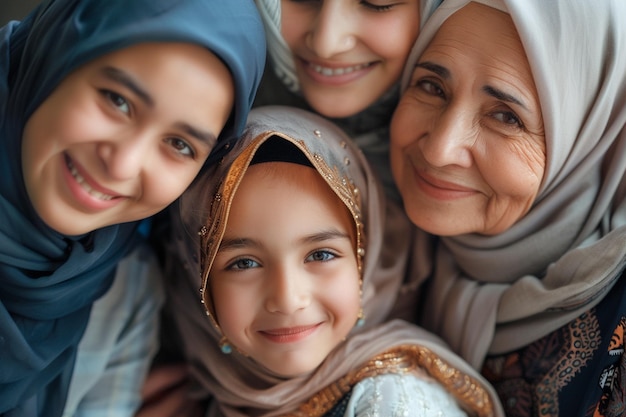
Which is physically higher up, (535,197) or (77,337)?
(535,197)

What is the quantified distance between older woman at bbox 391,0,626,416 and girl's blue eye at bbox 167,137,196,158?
48 centimetres

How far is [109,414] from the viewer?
1552 millimetres

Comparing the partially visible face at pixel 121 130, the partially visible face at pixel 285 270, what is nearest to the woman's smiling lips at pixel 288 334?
the partially visible face at pixel 285 270

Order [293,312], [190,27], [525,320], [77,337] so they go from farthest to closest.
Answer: [525,320] → [77,337] → [293,312] → [190,27]

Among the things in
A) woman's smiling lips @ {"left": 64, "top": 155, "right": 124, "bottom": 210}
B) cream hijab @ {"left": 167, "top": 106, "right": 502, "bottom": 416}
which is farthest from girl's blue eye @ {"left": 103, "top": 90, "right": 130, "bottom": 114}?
cream hijab @ {"left": 167, "top": 106, "right": 502, "bottom": 416}

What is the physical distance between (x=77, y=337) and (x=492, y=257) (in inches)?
35.3

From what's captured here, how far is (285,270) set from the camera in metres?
1.32

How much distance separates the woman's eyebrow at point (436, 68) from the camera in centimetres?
140

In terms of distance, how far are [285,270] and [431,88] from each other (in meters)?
0.50

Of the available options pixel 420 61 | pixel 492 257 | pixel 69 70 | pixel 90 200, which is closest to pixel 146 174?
pixel 90 200

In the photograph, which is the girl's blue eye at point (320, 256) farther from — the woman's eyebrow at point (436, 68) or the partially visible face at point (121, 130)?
the woman's eyebrow at point (436, 68)

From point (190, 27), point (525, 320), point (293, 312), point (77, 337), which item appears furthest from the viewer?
point (525, 320)

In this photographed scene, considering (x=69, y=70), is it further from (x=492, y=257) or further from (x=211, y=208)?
(x=492, y=257)

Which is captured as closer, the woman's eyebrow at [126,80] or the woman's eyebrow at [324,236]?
the woman's eyebrow at [126,80]
